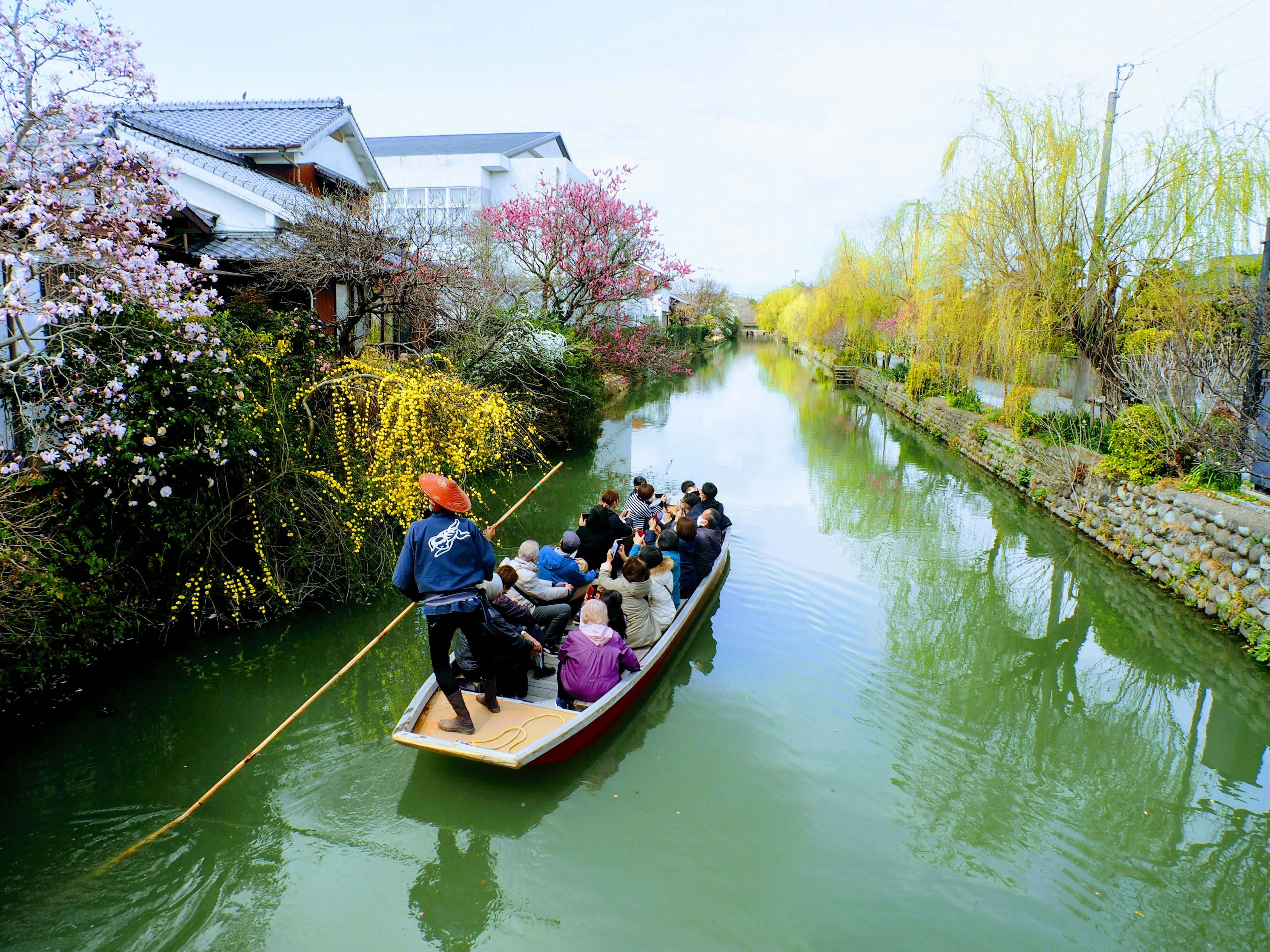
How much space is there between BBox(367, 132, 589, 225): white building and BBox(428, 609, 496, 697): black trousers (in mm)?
21294

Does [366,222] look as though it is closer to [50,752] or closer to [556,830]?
[50,752]

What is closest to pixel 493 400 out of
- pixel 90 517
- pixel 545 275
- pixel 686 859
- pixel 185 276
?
pixel 185 276

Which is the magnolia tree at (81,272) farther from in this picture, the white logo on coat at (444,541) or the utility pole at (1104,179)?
the utility pole at (1104,179)

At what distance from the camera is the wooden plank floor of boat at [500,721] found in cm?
478

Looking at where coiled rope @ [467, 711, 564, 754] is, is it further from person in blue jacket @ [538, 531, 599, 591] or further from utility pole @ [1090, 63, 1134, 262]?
utility pole @ [1090, 63, 1134, 262]

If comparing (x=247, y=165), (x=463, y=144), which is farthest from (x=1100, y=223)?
(x=463, y=144)

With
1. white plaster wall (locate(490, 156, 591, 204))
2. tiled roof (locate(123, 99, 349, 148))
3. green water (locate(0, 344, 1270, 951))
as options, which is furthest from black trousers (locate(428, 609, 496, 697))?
white plaster wall (locate(490, 156, 591, 204))

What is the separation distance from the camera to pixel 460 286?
11344 millimetres

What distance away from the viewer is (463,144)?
31.6 m

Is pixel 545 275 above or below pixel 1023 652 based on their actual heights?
above

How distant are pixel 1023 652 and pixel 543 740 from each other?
5286 mm

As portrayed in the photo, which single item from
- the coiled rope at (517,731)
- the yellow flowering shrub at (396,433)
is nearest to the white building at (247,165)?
the yellow flowering shrub at (396,433)

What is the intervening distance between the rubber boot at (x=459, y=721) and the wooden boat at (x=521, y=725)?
1.1 inches

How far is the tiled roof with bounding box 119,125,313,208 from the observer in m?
11.4
